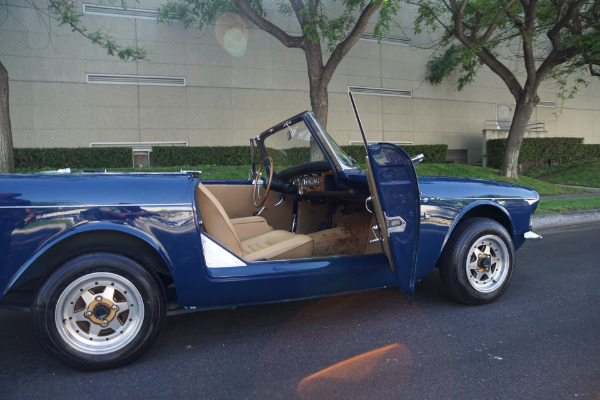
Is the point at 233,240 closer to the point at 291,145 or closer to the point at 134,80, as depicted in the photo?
the point at 291,145

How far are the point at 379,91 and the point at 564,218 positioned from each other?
10.4 meters

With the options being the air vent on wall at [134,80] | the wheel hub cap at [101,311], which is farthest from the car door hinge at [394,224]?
the air vent on wall at [134,80]

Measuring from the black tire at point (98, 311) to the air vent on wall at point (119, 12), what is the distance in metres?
12.7

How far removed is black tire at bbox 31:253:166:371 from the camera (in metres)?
2.50

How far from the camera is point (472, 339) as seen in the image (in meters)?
3.06

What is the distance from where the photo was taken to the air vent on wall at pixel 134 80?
13.4 m

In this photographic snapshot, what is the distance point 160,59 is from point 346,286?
13.2m

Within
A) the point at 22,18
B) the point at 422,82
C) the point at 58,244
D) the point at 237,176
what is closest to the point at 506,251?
the point at 58,244

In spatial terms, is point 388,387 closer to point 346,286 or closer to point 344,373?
point 344,373

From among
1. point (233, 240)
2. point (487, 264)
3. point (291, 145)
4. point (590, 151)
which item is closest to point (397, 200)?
point (233, 240)

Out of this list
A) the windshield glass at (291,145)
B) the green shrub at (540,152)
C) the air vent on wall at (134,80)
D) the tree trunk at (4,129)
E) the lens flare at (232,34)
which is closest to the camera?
the windshield glass at (291,145)

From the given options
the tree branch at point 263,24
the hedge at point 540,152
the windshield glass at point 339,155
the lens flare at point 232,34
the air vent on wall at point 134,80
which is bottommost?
the windshield glass at point 339,155

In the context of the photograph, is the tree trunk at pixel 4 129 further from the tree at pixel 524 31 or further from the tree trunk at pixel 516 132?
the tree trunk at pixel 516 132

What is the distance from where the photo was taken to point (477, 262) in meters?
3.70
